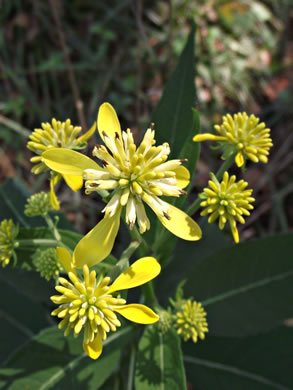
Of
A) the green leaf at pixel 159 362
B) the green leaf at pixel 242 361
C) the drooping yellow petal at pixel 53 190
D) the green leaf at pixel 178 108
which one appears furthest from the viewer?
the green leaf at pixel 242 361

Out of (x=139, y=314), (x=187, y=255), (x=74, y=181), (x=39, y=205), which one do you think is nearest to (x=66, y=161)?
(x=74, y=181)

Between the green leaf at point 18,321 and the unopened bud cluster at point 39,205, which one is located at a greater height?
the unopened bud cluster at point 39,205

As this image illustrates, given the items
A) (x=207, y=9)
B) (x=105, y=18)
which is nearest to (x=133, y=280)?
(x=105, y=18)

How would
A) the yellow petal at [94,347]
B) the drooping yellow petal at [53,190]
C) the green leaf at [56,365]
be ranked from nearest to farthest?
the yellow petal at [94,347] → the drooping yellow petal at [53,190] → the green leaf at [56,365]

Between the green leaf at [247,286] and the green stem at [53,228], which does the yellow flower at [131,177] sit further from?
the green leaf at [247,286]

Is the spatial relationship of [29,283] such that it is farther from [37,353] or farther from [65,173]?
[65,173]

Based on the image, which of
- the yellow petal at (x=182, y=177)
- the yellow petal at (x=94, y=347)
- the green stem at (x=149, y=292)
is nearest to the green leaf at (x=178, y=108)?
the green stem at (x=149, y=292)

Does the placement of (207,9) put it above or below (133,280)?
above

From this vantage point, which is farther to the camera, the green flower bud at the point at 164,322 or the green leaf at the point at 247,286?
the green leaf at the point at 247,286
